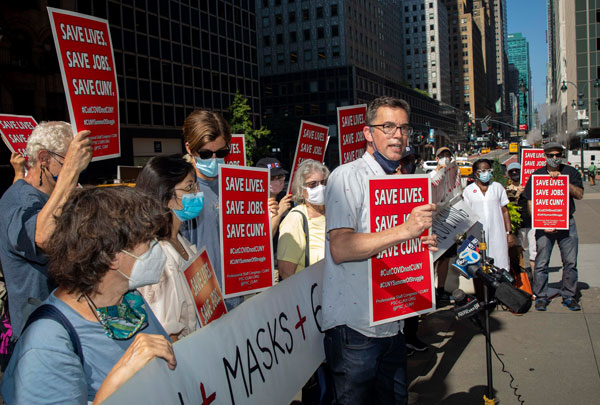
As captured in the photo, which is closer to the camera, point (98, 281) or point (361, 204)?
point (98, 281)

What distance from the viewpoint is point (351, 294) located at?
2.95 meters

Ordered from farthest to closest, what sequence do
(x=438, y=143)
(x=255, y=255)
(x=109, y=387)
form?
(x=438, y=143), (x=255, y=255), (x=109, y=387)

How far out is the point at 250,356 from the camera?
3189mm

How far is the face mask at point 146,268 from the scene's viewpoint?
1995mm

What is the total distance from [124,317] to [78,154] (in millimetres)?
1383

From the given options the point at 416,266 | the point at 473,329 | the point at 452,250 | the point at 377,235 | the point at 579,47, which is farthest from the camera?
the point at 579,47

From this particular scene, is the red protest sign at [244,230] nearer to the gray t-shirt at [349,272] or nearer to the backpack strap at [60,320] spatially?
the gray t-shirt at [349,272]

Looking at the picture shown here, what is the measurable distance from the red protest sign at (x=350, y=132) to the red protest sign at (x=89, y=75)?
2509 millimetres

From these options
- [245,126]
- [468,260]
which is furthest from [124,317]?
[245,126]

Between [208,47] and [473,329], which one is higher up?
[208,47]

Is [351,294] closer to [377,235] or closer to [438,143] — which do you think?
[377,235]

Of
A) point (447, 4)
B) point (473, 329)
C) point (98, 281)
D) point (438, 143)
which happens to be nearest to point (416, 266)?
point (98, 281)

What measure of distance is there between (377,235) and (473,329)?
437 centimetres

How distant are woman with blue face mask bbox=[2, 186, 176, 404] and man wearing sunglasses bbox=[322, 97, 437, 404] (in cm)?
106
